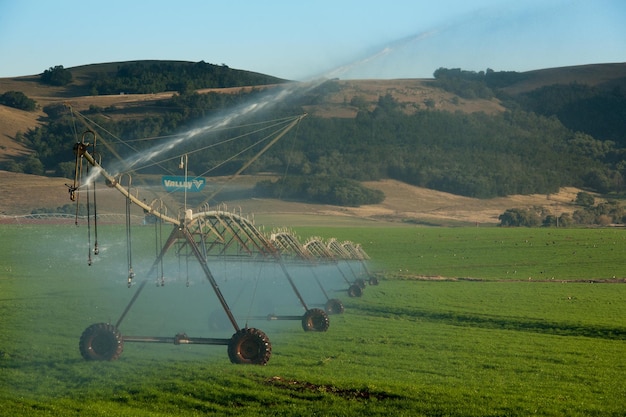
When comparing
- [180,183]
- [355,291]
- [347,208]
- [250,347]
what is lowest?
[355,291]

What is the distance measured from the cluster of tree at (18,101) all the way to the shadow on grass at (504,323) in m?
116

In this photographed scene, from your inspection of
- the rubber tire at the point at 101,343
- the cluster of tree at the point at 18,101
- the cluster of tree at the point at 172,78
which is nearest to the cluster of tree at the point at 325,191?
the cluster of tree at the point at 172,78

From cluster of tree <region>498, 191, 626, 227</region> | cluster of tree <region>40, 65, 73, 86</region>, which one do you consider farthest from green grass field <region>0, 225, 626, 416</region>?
cluster of tree <region>40, 65, 73, 86</region>

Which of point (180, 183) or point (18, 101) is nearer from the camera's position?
point (180, 183)

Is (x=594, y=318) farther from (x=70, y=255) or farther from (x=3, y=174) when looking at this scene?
(x=3, y=174)

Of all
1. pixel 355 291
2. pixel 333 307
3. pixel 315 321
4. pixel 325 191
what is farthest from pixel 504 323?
pixel 325 191

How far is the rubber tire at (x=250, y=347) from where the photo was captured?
24.3 m

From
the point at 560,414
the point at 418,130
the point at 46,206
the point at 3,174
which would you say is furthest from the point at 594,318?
the point at 418,130

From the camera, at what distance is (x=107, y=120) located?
119 m

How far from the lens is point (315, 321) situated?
3319 centimetres

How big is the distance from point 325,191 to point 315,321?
86343mm

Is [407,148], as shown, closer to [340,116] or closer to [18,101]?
[340,116]

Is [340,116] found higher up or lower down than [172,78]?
lower down

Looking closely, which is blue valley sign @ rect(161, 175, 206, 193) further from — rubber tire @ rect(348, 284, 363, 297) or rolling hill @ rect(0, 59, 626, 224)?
rolling hill @ rect(0, 59, 626, 224)
